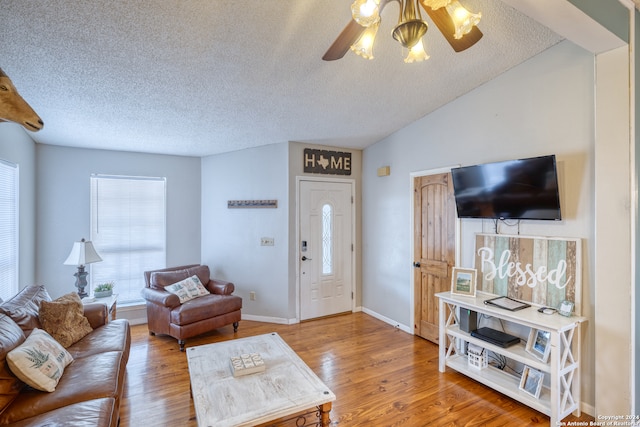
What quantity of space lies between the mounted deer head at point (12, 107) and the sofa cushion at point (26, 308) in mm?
1349

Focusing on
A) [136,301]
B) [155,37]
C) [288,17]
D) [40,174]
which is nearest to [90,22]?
[155,37]

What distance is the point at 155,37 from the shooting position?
201 centimetres

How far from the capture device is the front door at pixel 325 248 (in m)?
4.42

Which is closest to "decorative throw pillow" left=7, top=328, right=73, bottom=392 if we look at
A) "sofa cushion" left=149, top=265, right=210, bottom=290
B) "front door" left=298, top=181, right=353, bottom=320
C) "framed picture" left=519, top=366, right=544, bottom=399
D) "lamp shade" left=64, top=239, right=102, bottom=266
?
"lamp shade" left=64, top=239, right=102, bottom=266

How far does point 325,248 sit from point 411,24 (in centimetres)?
347

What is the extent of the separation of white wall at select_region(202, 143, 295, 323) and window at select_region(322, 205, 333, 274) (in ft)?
1.95

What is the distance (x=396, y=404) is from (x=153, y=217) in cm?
404

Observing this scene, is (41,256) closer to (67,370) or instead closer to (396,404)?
(67,370)

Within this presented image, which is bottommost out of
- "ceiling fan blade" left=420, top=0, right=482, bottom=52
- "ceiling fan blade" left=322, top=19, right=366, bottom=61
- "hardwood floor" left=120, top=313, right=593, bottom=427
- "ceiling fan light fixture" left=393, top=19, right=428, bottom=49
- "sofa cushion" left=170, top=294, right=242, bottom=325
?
"hardwood floor" left=120, top=313, right=593, bottom=427

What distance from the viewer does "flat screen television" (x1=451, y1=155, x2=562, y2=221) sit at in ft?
7.95

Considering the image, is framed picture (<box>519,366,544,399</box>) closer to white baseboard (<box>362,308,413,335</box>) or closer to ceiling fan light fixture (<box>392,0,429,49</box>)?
white baseboard (<box>362,308,413,335</box>)

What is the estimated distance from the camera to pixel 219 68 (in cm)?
245

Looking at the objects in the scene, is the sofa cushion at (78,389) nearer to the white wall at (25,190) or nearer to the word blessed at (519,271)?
the white wall at (25,190)

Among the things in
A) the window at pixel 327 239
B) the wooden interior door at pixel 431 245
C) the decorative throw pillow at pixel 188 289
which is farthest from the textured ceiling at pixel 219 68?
the decorative throw pillow at pixel 188 289
